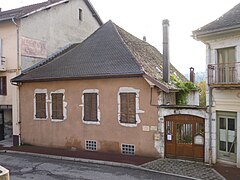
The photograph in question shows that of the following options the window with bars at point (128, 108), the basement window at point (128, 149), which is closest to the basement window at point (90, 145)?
the basement window at point (128, 149)

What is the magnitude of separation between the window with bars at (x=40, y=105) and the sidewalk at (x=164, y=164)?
234cm

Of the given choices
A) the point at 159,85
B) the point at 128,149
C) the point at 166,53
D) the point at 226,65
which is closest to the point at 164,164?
the point at 128,149

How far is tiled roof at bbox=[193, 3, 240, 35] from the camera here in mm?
11284

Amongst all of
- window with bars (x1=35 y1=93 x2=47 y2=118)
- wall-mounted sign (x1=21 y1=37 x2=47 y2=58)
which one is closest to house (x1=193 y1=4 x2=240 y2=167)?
window with bars (x1=35 y1=93 x2=47 y2=118)

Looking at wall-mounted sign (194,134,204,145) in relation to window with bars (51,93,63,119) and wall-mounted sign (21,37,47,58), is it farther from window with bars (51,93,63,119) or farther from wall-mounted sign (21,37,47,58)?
wall-mounted sign (21,37,47,58)

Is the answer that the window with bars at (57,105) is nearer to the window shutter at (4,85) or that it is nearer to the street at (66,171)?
the street at (66,171)

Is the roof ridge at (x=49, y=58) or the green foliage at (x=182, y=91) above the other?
the roof ridge at (x=49, y=58)

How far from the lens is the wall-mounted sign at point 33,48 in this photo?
1773cm

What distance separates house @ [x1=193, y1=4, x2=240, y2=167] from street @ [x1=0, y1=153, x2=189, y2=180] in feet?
9.74

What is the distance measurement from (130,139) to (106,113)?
6.52 feet

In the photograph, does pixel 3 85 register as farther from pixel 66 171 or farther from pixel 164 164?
pixel 164 164

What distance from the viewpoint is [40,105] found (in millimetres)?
17344

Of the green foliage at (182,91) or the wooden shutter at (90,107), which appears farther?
the green foliage at (182,91)

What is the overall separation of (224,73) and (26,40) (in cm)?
1261
